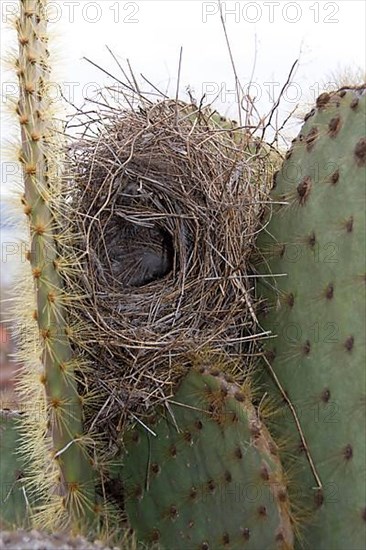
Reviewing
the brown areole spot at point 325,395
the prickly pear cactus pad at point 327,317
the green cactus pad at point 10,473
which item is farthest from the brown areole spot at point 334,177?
the green cactus pad at point 10,473

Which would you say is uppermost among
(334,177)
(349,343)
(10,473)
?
(334,177)

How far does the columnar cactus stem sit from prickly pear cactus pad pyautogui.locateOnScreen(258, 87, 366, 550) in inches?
12.5

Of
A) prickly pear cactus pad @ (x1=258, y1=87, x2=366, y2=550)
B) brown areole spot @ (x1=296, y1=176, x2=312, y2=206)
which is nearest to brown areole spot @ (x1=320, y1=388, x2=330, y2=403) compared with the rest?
prickly pear cactus pad @ (x1=258, y1=87, x2=366, y2=550)

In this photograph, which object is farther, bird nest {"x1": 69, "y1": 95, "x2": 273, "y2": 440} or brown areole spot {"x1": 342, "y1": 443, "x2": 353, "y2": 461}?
bird nest {"x1": 69, "y1": 95, "x2": 273, "y2": 440}

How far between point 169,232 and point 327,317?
0.42 metres

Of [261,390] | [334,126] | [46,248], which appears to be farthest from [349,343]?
[46,248]

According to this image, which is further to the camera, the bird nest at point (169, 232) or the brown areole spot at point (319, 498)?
the bird nest at point (169, 232)

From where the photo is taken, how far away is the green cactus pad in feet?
4.31

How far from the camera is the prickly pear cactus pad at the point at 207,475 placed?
109 centimetres

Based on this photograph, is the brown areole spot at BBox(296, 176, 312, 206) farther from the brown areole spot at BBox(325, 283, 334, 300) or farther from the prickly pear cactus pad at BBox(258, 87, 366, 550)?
A: the brown areole spot at BBox(325, 283, 334, 300)

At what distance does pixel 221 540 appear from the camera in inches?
45.6

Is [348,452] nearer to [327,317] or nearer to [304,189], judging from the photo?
[327,317]

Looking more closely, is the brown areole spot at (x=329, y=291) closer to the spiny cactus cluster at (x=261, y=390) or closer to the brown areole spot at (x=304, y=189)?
the spiny cactus cluster at (x=261, y=390)

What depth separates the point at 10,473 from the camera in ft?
4.47
